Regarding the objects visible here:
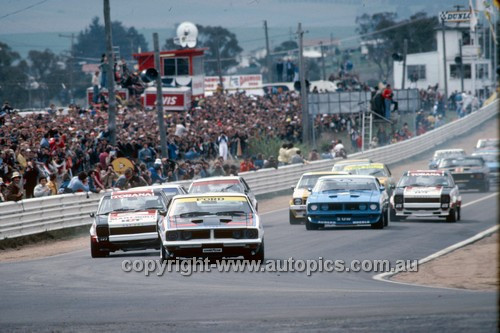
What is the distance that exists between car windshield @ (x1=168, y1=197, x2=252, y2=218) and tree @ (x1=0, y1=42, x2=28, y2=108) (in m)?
53.5

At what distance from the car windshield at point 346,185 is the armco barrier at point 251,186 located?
6.49 metres

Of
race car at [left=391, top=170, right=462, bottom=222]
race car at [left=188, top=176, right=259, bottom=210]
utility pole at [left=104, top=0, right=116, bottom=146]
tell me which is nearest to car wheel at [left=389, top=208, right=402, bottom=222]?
race car at [left=391, top=170, right=462, bottom=222]

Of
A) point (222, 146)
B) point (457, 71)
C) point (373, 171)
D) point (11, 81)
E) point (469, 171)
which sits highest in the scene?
point (11, 81)

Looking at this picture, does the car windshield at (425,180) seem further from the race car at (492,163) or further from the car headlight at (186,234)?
the race car at (492,163)

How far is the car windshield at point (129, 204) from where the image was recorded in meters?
21.0

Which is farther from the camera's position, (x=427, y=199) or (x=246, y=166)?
(x=246, y=166)

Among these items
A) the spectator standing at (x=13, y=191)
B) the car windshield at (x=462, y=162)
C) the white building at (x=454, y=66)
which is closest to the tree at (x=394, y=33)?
the white building at (x=454, y=66)

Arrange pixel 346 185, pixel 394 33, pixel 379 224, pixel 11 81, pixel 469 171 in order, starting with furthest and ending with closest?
pixel 394 33 < pixel 11 81 < pixel 469 171 < pixel 346 185 < pixel 379 224

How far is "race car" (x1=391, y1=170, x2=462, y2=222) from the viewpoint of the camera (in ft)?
89.2

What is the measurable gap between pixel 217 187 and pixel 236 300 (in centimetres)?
1276

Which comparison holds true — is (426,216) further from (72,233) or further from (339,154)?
(339,154)

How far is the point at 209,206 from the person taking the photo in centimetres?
1797

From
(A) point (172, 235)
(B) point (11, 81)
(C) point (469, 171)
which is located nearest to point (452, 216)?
(A) point (172, 235)

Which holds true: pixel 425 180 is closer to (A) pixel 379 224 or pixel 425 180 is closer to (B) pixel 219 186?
(A) pixel 379 224
